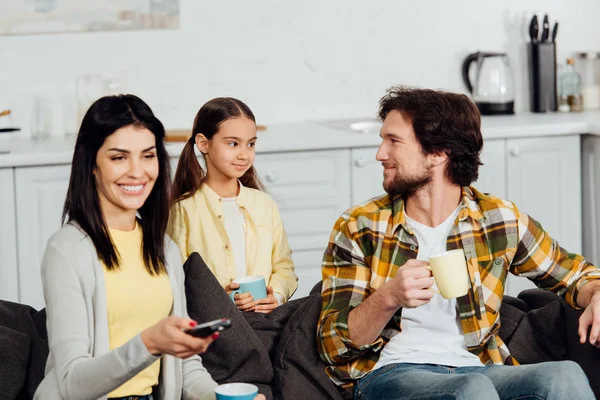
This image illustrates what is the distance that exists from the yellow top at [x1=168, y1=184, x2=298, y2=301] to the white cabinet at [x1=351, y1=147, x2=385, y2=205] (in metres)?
1.20

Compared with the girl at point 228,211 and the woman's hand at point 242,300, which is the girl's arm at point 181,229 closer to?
the girl at point 228,211

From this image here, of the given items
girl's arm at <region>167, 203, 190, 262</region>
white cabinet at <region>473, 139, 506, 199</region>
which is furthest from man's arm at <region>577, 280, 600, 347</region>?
white cabinet at <region>473, 139, 506, 199</region>

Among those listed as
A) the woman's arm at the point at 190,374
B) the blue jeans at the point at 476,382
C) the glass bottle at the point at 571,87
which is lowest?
the blue jeans at the point at 476,382

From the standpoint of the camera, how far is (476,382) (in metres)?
2.13

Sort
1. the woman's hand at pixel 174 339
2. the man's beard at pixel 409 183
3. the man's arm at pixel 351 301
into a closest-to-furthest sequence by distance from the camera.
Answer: the woman's hand at pixel 174 339, the man's arm at pixel 351 301, the man's beard at pixel 409 183

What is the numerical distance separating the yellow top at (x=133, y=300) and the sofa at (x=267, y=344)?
0.80 feet

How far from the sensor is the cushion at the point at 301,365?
2.35 meters

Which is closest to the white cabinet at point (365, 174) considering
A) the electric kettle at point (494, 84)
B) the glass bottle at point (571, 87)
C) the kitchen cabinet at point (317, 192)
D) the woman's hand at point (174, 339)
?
the kitchen cabinet at point (317, 192)

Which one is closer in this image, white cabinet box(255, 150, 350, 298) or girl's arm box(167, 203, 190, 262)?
girl's arm box(167, 203, 190, 262)

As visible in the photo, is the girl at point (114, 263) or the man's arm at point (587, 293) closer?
the girl at point (114, 263)

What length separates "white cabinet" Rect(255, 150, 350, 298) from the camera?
3.91 metres

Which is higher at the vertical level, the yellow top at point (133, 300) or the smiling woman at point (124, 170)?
the smiling woman at point (124, 170)

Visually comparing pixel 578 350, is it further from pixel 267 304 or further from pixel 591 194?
pixel 591 194

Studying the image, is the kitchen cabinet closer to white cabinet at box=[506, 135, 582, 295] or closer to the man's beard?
white cabinet at box=[506, 135, 582, 295]
